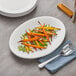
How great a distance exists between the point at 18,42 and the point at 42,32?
0.42ft

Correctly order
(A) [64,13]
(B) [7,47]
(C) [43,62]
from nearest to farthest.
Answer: (C) [43,62] → (B) [7,47] → (A) [64,13]

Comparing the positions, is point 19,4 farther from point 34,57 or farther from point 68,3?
point 34,57

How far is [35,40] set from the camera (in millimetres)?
1072

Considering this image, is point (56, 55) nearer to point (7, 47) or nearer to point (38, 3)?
point (7, 47)

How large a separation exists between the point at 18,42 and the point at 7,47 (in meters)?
0.06

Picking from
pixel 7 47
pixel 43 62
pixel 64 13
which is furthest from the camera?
pixel 64 13

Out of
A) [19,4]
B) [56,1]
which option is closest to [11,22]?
[19,4]

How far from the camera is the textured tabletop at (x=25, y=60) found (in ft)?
3.22

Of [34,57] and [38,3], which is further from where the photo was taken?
[38,3]

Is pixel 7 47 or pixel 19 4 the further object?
pixel 19 4

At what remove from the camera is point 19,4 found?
1.28 metres

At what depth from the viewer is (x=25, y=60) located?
1036mm

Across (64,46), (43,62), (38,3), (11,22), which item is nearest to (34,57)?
(43,62)

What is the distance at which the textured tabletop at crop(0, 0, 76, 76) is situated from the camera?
3.22ft
